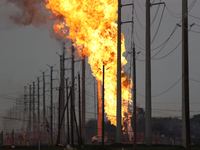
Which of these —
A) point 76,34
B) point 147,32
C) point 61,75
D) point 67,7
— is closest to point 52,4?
point 67,7

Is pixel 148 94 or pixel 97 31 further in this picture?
pixel 97 31

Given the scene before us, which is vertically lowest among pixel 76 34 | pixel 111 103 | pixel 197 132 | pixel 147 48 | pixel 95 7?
pixel 197 132

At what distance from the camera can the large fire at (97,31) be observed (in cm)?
6284

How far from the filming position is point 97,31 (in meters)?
65.5

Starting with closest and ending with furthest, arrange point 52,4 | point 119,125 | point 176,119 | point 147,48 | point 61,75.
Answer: point 147,48 → point 119,125 → point 52,4 → point 61,75 → point 176,119

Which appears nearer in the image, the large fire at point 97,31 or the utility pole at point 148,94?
the utility pole at point 148,94

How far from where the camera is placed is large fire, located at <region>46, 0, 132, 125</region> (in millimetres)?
62844

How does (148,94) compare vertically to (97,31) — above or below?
below

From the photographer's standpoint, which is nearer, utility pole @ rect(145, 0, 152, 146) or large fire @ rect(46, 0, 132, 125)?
utility pole @ rect(145, 0, 152, 146)

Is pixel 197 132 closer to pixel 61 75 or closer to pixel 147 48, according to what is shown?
pixel 61 75

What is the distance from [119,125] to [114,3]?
79.4 ft

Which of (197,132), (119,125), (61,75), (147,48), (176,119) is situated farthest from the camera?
(176,119)

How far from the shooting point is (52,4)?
6038 cm

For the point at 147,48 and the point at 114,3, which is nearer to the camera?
the point at 147,48
